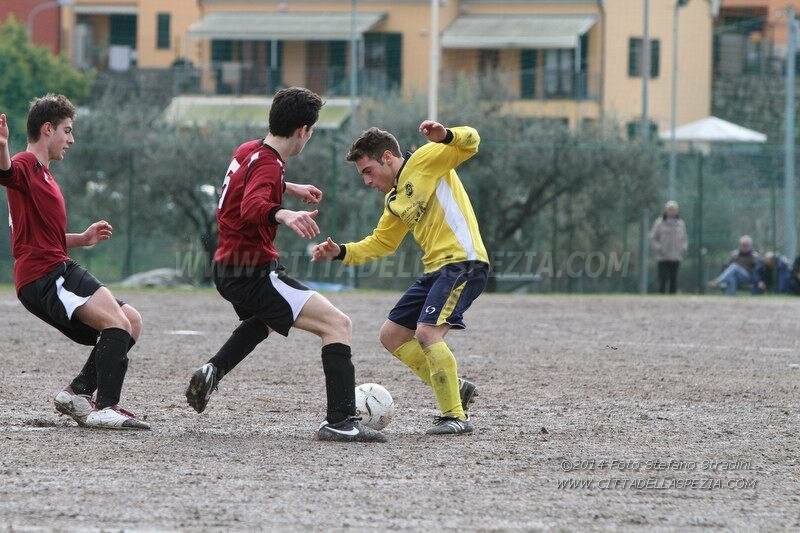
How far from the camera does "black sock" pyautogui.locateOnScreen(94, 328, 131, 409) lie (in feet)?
25.4

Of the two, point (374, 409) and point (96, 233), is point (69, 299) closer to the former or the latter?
point (96, 233)

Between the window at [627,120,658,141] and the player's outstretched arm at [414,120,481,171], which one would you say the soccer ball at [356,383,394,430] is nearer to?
the player's outstretched arm at [414,120,481,171]

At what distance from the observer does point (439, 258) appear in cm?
809

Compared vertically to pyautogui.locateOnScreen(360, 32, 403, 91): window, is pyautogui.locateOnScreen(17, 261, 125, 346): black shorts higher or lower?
lower

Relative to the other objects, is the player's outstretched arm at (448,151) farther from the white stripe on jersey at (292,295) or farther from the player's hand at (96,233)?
the player's hand at (96,233)

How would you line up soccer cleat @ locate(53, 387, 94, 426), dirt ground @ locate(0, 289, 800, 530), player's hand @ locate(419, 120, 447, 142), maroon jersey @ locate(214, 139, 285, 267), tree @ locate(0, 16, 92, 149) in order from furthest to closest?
1. tree @ locate(0, 16, 92, 149)
2. soccer cleat @ locate(53, 387, 94, 426)
3. player's hand @ locate(419, 120, 447, 142)
4. maroon jersey @ locate(214, 139, 285, 267)
5. dirt ground @ locate(0, 289, 800, 530)

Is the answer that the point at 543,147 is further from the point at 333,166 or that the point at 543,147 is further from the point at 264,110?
the point at 264,110

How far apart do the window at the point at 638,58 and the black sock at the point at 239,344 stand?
113 ft

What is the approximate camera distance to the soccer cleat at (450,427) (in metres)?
7.79

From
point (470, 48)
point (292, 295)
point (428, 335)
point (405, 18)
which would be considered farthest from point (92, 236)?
point (405, 18)

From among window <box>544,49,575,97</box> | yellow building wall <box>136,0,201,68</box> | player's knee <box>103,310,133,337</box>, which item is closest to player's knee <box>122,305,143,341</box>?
player's knee <box>103,310,133,337</box>

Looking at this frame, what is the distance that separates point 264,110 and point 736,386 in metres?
29.0

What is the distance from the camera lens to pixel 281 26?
48.0m

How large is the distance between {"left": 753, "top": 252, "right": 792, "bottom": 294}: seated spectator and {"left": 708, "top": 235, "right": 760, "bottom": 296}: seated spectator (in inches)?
3.4
